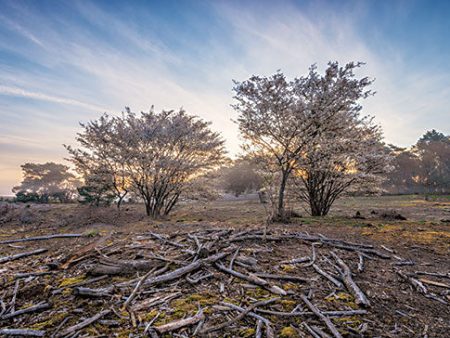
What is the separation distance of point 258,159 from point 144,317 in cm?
1072

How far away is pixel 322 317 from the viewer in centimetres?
280

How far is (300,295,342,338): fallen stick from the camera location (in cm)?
253

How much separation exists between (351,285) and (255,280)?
1.46 meters

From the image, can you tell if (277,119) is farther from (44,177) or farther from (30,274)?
(44,177)

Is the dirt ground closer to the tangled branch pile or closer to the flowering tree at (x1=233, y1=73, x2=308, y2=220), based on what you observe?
the tangled branch pile

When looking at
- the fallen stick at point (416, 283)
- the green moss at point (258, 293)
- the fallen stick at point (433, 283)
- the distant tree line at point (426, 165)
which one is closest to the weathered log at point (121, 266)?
the green moss at point (258, 293)

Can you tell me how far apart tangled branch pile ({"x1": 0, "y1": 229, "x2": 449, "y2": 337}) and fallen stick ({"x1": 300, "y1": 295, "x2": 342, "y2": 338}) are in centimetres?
2

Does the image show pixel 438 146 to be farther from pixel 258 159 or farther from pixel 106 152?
pixel 106 152

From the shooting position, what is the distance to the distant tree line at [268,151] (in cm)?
1118

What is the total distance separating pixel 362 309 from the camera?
3096 millimetres

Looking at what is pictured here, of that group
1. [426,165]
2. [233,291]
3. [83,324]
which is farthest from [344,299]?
[426,165]

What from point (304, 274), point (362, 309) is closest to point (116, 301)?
point (304, 274)

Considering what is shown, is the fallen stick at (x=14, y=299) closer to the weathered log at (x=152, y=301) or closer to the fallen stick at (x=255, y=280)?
the weathered log at (x=152, y=301)

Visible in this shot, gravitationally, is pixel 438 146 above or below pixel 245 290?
above
